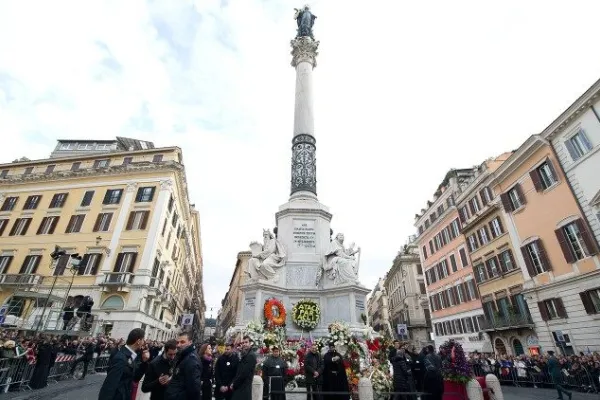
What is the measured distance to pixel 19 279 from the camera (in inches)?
1070

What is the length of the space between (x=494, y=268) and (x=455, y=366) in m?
24.7

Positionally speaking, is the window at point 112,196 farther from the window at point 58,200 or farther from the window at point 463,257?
the window at point 463,257

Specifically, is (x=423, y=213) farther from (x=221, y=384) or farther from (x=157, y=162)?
(x=221, y=384)

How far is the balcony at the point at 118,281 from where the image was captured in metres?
24.8

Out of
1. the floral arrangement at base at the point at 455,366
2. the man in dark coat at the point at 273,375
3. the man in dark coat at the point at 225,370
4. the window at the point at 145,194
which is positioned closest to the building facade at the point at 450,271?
the floral arrangement at base at the point at 455,366

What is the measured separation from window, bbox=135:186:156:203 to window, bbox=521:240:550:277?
32.1 metres

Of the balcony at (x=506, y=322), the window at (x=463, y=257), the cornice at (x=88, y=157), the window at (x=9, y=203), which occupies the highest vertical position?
the cornice at (x=88, y=157)

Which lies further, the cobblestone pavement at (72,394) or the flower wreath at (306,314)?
the flower wreath at (306,314)

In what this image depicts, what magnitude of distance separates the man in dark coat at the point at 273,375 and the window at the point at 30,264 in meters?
31.2

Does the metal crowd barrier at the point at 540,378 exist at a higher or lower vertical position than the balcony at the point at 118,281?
lower

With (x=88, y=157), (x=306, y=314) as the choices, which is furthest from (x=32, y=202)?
(x=306, y=314)

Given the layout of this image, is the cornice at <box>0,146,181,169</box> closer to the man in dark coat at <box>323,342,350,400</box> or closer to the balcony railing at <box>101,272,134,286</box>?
the balcony railing at <box>101,272,134,286</box>

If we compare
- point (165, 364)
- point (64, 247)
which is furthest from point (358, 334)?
point (64, 247)

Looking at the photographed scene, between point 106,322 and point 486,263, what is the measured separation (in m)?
32.1
